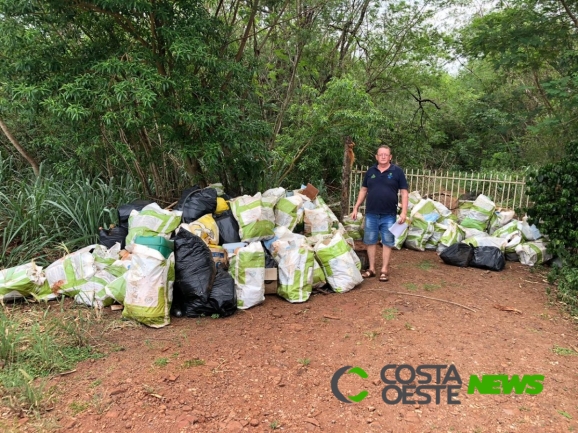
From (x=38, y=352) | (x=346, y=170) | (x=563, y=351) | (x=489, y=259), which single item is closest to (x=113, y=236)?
(x=38, y=352)

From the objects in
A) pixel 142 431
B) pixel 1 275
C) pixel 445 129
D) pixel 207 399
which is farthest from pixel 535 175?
pixel 445 129

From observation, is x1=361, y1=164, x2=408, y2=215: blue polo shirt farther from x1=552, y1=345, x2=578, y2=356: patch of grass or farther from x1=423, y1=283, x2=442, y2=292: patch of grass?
x1=552, y1=345, x2=578, y2=356: patch of grass

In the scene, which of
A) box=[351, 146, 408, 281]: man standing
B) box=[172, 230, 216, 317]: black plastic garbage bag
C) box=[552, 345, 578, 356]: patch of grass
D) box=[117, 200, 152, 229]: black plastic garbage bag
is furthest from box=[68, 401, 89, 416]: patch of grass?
box=[552, 345, 578, 356]: patch of grass

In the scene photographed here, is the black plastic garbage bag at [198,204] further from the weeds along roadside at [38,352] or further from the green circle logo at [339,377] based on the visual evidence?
the green circle logo at [339,377]

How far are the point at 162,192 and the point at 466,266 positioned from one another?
453 centimetres

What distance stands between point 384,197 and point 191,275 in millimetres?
2304

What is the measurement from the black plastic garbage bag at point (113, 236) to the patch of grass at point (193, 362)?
82.5 inches

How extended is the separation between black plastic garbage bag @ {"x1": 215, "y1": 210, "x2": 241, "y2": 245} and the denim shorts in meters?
1.54

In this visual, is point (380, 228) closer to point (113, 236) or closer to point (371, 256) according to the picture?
point (371, 256)

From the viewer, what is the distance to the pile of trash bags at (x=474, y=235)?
17.5 feet

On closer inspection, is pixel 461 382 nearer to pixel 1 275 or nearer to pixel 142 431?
pixel 142 431

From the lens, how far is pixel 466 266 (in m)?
5.37

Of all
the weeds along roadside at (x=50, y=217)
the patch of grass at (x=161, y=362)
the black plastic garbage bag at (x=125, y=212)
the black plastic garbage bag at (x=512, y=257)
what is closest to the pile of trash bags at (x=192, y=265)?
the black plastic garbage bag at (x=125, y=212)

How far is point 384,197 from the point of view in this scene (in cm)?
445
